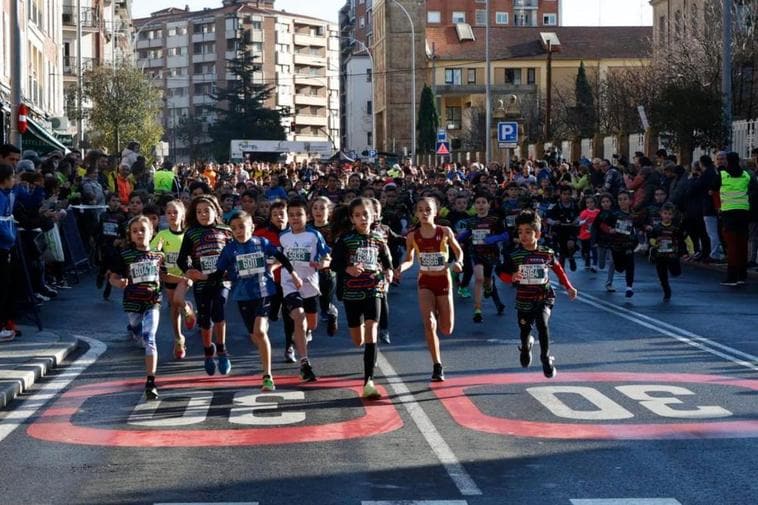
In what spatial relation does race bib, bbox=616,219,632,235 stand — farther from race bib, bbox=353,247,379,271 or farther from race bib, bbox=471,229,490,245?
race bib, bbox=353,247,379,271

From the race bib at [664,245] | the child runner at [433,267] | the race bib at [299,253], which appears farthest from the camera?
the race bib at [664,245]

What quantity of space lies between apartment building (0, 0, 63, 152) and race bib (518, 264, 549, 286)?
22180 mm

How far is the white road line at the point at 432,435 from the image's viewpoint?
8.56 m

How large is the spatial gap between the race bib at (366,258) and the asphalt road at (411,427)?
104 cm

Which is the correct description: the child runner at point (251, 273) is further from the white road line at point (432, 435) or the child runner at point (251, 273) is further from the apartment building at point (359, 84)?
the apartment building at point (359, 84)

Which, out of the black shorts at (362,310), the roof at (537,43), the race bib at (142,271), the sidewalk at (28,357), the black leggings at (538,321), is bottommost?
the sidewalk at (28,357)

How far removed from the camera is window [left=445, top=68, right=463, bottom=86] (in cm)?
11775

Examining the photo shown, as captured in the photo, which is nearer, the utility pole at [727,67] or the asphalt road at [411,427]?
the asphalt road at [411,427]

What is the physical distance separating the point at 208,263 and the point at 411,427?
3.63 metres

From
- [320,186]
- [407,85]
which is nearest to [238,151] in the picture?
[407,85]

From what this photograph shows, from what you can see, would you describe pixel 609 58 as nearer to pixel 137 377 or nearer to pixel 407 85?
pixel 407 85

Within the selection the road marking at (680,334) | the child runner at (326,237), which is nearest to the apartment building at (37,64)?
the road marking at (680,334)

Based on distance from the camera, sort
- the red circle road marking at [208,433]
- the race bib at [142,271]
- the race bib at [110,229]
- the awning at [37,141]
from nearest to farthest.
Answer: the red circle road marking at [208,433], the race bib at [142,271], the race bib at [110,229], the awning at [37,141]

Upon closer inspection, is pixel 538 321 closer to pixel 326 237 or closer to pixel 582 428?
pixel 582 428
